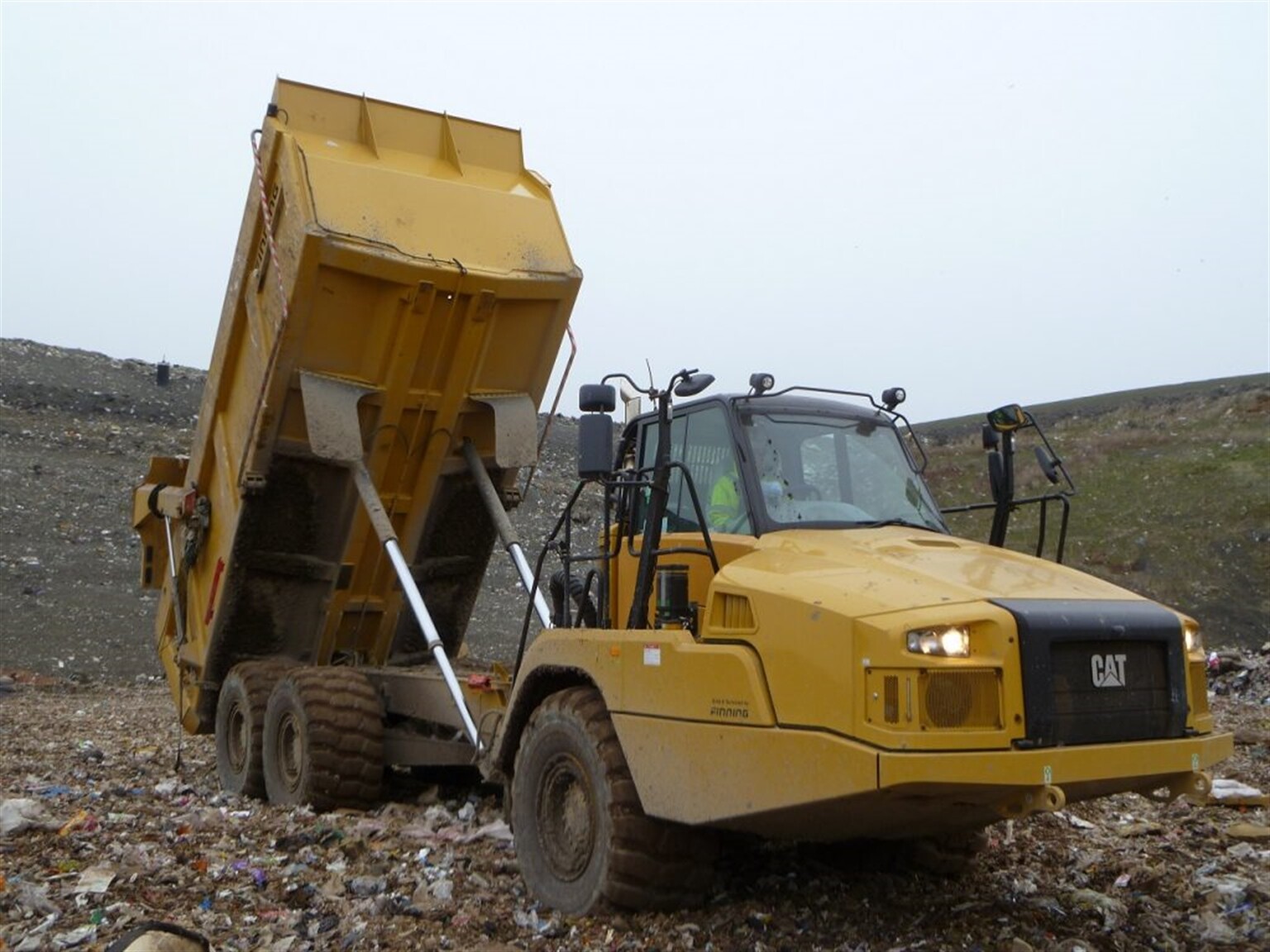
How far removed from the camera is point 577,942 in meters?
4.74

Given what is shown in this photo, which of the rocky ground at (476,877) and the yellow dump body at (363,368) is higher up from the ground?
the yellow dump body at (363,368)

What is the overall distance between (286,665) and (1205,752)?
5355 millimetres

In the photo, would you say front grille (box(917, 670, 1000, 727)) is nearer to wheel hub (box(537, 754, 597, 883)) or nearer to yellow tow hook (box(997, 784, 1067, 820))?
yellow tow hook (box(997, 784, 1067, 820))

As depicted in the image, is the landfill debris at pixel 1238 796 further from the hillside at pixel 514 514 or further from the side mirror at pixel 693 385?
the hillside at pixel 514 514

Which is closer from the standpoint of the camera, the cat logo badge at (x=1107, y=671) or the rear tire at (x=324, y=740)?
the cat logo badge at (x=1107, y=671)

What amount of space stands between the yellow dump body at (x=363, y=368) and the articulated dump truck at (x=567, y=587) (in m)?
0.02

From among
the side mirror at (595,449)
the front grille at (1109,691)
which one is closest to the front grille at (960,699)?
the front grille at (1109,691)

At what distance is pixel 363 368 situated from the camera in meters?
7.44

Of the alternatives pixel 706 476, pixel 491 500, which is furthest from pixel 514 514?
pixel 706 476

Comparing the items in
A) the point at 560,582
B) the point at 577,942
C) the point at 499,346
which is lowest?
the point at 577,942

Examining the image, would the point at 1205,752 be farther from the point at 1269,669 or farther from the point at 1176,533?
the point at 1176,533

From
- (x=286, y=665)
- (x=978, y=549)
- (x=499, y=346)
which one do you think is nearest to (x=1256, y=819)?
(x=978, y=549)

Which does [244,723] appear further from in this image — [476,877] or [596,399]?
[596,399]

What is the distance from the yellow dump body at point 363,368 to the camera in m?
7.25
